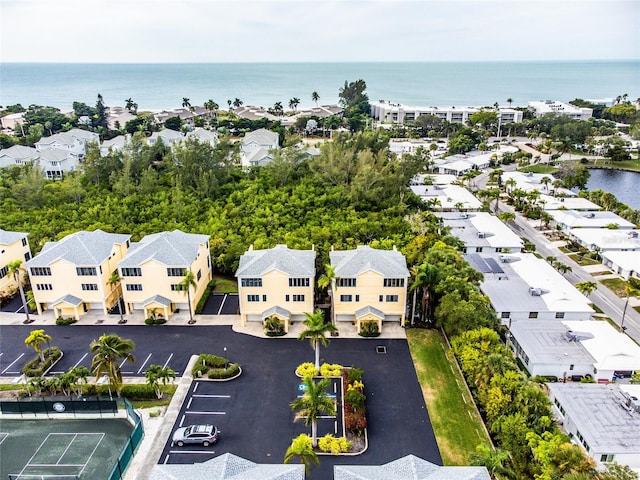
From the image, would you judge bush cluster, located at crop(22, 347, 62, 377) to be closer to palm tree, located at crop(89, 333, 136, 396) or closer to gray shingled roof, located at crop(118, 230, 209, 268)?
palm tree, located at crop(89, 333, 136, 396)

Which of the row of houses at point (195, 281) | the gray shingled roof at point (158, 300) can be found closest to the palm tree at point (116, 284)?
the row of houses at point (195, 281)

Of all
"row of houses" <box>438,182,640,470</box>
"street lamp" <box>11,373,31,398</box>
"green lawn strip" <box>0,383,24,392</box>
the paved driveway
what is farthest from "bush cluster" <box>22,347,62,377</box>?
"row of houses" <box>438,182,640,470</box>

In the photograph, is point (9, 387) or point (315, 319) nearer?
point (315, 319)

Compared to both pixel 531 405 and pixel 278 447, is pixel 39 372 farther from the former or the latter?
pixel 531 405

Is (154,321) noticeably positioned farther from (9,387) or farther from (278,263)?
(278,263)

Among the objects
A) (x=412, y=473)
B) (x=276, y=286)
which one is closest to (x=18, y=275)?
(x=276, y=286)

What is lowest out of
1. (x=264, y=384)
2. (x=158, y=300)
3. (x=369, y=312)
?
(x=264, y=384)

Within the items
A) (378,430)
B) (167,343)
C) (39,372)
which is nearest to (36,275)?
(39,372)
